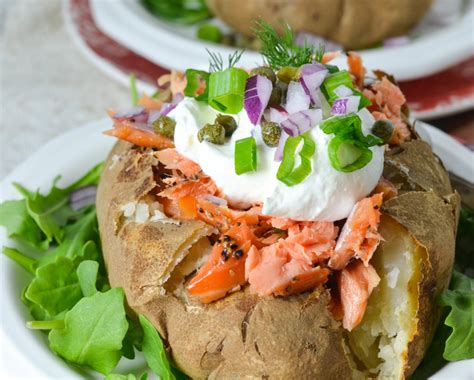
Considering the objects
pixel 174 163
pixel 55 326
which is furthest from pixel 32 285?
pixel 174 163

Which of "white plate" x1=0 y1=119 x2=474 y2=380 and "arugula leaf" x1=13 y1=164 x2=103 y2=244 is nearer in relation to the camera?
"white plate" x1=0 y1=119 x2=474 y2=380

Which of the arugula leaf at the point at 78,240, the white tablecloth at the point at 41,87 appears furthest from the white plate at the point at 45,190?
the white tablecloth at the point at 41,87

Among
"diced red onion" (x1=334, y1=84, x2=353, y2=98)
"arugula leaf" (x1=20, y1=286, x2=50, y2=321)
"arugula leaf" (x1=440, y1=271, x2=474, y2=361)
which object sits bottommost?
"arugula leaf" (x1=20, y1=286, x2=50, y2=321)

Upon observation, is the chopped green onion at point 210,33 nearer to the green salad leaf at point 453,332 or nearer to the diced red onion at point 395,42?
the diced red onion at point 395,42

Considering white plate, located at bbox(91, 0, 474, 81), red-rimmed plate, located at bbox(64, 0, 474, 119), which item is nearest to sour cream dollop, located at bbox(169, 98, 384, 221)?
white plate, located at bbox(91, 0, 474, 81)

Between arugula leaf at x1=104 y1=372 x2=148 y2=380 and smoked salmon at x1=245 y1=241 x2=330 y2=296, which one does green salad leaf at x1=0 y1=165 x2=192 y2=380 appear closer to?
arugula leaf at x1=104 y1=372 x2=148 y2=380

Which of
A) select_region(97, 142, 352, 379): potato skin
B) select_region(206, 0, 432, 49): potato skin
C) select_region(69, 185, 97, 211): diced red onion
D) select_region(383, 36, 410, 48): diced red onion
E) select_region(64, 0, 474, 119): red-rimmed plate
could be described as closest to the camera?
select_region(97, 142, 352, 379): potato skin
